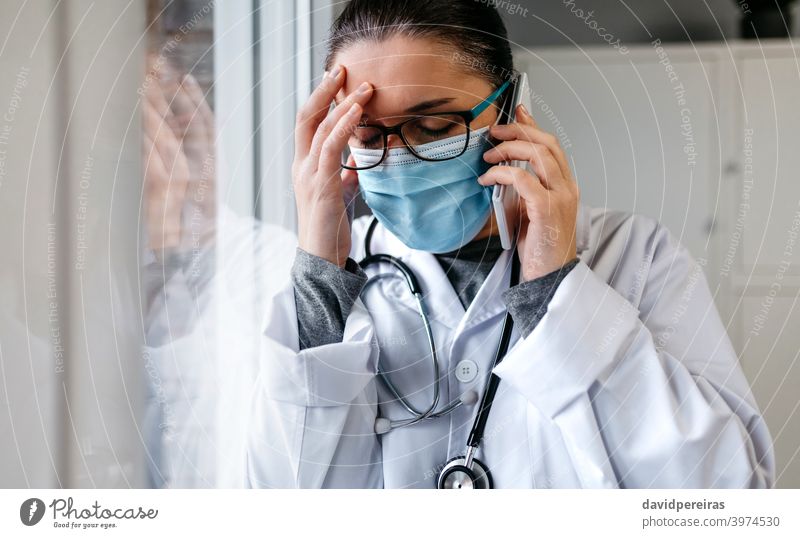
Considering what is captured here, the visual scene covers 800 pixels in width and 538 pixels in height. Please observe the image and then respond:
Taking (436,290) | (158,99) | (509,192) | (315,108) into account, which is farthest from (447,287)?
(158,99)

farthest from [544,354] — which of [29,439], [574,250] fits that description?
[29,439]

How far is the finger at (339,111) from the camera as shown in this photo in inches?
22.3

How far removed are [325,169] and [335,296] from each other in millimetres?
121

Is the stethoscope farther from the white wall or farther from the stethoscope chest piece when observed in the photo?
the white wall

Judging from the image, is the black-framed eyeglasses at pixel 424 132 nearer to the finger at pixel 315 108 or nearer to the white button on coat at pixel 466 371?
the finger at pixel 315 108

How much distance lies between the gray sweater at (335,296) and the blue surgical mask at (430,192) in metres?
0.07

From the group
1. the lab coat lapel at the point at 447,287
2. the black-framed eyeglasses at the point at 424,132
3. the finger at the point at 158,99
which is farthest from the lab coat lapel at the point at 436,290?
the finger at the point at 158,99

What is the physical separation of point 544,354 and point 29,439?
1.58 feet

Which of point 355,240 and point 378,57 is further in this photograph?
point 355,240

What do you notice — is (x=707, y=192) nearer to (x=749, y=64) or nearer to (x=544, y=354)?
(x=749, y=64)

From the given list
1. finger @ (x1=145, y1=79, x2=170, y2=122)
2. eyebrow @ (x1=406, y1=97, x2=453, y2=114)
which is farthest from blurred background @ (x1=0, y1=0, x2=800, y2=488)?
eyebrow @ (x1=406, y1=97, x2=453, y2=114)

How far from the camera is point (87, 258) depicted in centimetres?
60
